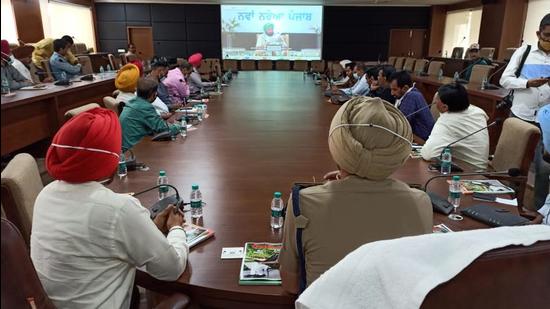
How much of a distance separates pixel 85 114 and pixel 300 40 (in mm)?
12356

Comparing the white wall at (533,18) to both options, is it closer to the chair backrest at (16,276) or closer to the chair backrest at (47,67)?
the chair backrest at (47,67)

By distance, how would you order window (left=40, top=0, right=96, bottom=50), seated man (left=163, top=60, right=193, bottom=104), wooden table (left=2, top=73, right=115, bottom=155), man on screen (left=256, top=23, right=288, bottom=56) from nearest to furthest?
wooden table (left=2, top=73, right=115, bottom=155) < seated man (left=163, top=60, right=193, bottom=104) < window (left=40, top=0, right=96, bottom=50) < man on screen (left=256, top=23, right=288, bottom=56)

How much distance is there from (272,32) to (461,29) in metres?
5.77

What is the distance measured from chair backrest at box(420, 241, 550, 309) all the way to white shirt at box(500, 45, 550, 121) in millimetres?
3238

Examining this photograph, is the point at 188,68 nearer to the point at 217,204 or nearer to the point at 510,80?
the point at 510,80

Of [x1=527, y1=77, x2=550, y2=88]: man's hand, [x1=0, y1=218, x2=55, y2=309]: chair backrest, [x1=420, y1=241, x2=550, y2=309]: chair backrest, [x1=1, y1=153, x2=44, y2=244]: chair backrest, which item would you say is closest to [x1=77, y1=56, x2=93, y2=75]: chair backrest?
[x1=1, y1=153, x2=44, y2=244]: chair backrest

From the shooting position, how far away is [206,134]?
298 centimetres

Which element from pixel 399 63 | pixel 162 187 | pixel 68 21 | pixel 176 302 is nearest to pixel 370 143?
pixel 176 302

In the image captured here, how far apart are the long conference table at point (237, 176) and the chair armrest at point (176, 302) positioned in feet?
0.11

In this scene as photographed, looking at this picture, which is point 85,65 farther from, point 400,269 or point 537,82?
point 400,269

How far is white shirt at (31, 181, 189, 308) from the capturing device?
3.39ft

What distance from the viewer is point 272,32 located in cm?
1271

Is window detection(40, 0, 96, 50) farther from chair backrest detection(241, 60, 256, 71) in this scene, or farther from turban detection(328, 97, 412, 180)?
turban detection(328, 97, 412, 180)

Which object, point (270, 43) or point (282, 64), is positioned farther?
point (270, 43)
